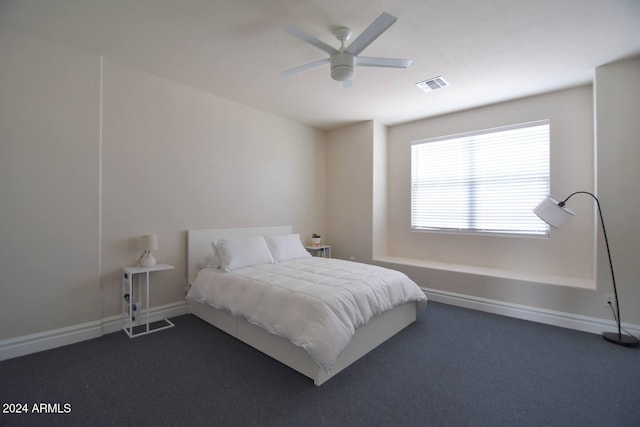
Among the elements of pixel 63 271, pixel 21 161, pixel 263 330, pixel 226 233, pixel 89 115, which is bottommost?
pixel 263 330

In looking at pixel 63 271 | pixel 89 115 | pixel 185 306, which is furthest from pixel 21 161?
pixel 185 306

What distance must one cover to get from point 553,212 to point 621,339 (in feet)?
4.25

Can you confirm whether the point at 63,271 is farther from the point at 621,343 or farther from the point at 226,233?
the point at 621,343

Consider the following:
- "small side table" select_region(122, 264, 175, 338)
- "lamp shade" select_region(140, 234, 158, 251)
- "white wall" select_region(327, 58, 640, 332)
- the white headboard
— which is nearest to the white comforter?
the white headboard

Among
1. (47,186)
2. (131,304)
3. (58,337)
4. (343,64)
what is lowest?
(58,337)

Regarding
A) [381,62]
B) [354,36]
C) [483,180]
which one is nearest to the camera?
[381,62]

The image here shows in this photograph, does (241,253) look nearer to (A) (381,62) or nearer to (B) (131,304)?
(B) (131,304)

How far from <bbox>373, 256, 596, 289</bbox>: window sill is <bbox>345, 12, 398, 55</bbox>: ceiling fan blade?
3.02 meters

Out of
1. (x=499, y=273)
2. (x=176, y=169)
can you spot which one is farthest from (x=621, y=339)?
(x=176, y=169)

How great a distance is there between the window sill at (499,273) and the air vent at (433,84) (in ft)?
7.76

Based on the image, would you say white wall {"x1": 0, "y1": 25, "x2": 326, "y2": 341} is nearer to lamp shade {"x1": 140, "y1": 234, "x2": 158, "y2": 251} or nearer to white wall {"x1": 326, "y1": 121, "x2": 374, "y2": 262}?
lamp shade {"x1": 140, "y1": 234, "x2": 158, "y2": 251}

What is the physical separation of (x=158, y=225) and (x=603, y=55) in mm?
4845

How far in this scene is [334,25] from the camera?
7.38 feet

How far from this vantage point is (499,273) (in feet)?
11.8
